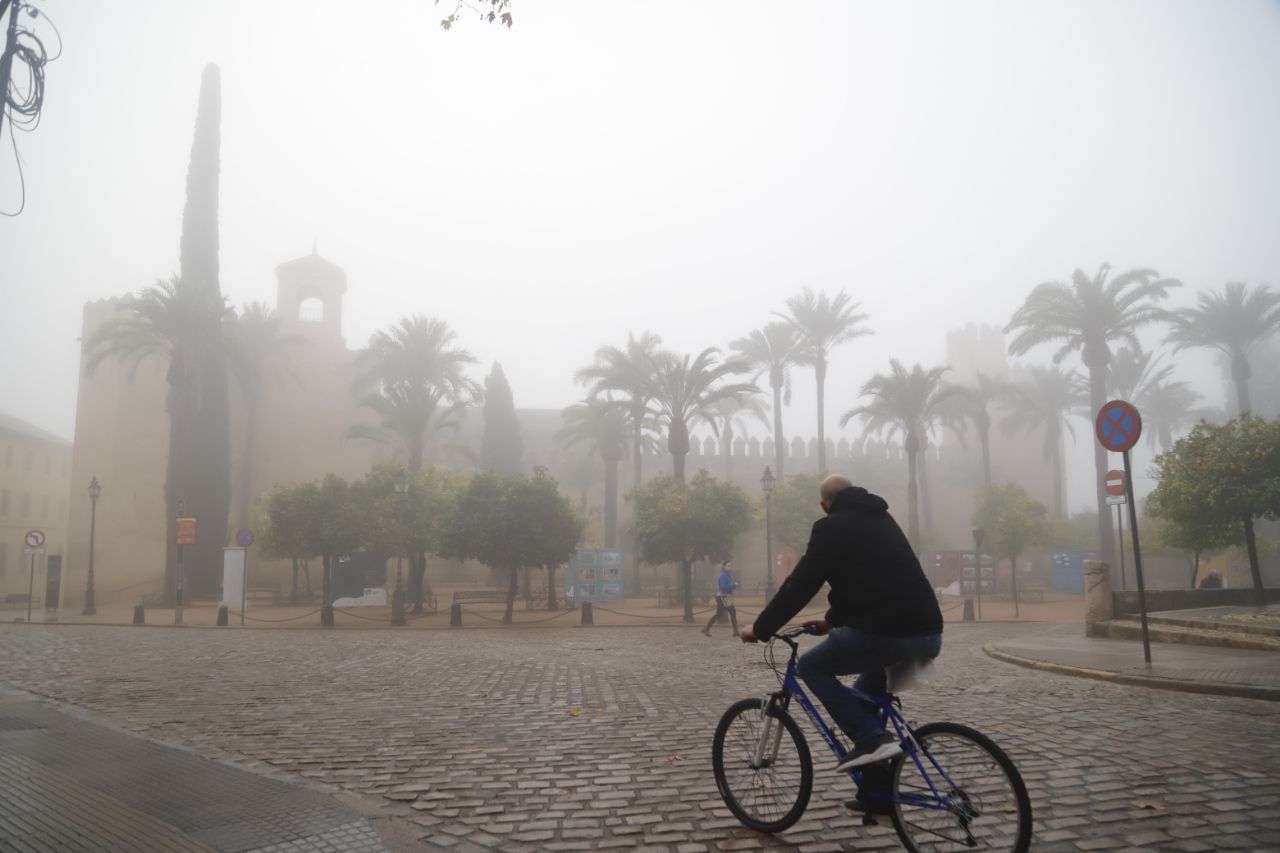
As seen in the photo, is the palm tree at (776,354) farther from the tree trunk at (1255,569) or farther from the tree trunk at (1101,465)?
the tree trunk at (1255,569)

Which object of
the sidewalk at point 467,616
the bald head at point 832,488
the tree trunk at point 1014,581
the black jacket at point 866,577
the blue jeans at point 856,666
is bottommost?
the sidewalk at point 467,616

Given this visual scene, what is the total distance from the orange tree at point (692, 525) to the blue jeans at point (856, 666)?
22.2 m

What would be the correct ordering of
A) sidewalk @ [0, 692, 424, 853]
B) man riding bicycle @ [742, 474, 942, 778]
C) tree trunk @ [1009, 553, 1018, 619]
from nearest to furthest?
1. man riding bicycle @ [742, 474, 942, 778]
2. sidewalk @ [0, 692, 424, 853]
3. tree trunk @ [1009, 553, 1018, 619]

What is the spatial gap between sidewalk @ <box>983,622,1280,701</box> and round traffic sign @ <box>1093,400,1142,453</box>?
2.74 meters

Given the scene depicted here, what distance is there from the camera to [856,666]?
13.2 feet

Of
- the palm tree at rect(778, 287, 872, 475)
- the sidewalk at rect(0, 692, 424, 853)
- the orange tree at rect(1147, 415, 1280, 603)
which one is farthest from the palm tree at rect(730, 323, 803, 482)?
the sidewalk at rect(0, 692, 424, 853)

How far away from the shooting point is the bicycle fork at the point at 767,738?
4.33m

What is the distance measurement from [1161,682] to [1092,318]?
33378mm

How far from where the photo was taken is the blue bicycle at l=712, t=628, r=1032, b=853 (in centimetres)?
359

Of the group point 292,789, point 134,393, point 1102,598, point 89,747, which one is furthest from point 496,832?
point 134,393

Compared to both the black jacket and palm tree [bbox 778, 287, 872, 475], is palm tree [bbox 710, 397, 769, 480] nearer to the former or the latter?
palm tree [bbox 778, 287, 872, 475]

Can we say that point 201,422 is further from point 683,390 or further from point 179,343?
point 683,390

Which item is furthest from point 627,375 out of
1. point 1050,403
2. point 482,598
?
point 1050,403

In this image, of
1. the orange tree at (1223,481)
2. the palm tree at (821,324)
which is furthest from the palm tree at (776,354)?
the orange tree at (1223,481)
